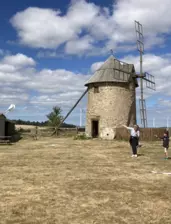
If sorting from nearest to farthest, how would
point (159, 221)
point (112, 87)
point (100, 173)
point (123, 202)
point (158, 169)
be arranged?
point (159, 221) → point (123, 202) → point (100, 173) → point (158, 169) → point (112, 87)

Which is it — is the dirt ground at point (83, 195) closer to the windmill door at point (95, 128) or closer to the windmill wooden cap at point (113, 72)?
the windmill wooden cap at point (113, 72)

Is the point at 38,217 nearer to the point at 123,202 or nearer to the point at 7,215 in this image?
the point at 7,215

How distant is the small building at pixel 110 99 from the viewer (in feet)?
90.6

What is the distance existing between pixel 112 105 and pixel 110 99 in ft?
2.06

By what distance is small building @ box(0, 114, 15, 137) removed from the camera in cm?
2530

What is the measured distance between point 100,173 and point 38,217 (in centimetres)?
484

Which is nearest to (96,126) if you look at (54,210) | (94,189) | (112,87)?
(112,87)

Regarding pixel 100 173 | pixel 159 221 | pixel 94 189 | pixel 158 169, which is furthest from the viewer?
pixel 158 169

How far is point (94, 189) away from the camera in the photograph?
25.8 ft

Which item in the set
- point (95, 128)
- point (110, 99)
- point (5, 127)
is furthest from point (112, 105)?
point (5, 127)

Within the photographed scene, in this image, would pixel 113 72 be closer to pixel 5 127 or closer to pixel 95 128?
pixel 95 128

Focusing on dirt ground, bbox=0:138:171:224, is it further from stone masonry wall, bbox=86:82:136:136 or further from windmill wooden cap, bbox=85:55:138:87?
windmill wooden cap, bbox=85:55:138:87

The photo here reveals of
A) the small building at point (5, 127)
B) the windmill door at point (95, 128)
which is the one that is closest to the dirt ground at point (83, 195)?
the small building at point (5, 127)

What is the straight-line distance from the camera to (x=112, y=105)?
27.6 m
